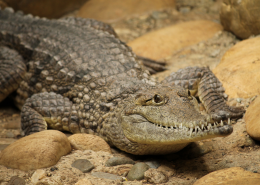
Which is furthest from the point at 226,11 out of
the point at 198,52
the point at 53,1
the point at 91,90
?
the point at 53,1

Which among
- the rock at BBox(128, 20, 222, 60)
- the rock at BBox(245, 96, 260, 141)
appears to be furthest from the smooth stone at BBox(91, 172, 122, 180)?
the rock at BBox(128, 20, 222, 60)

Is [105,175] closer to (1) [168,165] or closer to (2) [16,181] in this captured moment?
(1) [168,165]

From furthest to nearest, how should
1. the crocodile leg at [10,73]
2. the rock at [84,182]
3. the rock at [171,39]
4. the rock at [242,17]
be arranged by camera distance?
the rock at [171,39]
the rock at [242,17]
the crocodile leg at [10,73]
the rock at [84,182]

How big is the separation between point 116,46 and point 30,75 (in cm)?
142

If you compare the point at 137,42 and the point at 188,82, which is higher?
the point at 137,42

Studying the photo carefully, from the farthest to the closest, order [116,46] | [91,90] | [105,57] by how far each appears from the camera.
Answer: [116,46] < [105,57] < [91,90]

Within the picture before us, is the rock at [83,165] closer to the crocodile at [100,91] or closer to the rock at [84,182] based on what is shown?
the rock at [84,182]

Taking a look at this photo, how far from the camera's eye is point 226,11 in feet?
17.0

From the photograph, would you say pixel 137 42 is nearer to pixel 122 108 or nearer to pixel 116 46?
pixel 116 46

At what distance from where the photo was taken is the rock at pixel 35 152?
2686mm

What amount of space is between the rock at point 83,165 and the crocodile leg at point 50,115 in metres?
0.90

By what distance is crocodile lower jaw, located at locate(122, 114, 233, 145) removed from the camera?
221 cm

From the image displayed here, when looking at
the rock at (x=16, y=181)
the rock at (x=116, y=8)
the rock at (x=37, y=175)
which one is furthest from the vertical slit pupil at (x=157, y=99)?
the rock at (x=116, y=8)

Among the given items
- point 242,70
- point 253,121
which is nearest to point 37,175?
point 253,121
